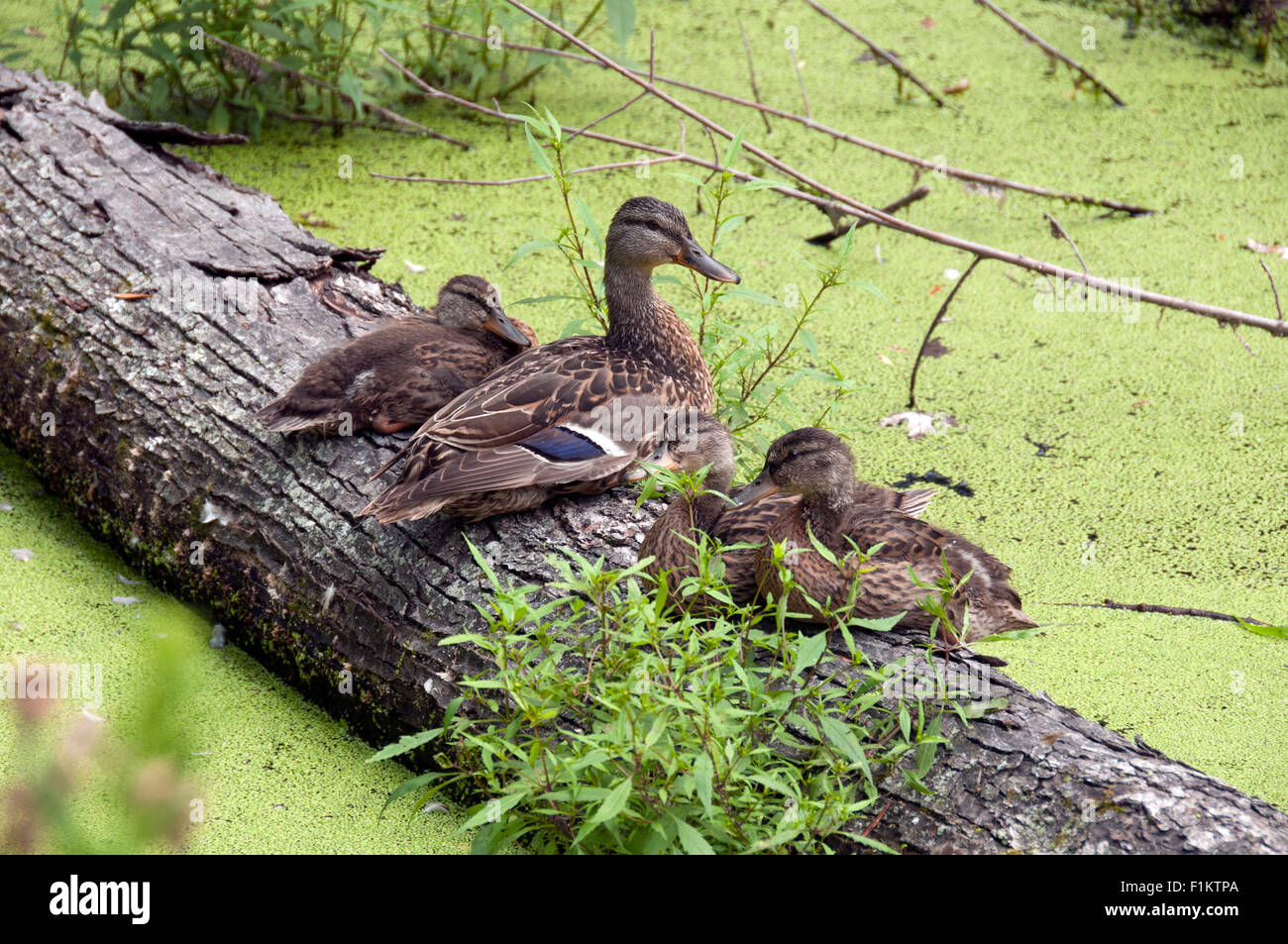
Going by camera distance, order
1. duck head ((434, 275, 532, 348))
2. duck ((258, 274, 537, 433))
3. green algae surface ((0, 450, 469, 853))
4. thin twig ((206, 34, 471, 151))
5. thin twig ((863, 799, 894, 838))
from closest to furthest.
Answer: thin twig ((863, 799, 894, 838)), green algae surface ((0, 450, 469, 853)), duck ((258, 274, 537, 433)), duck head ((434, 275, 532, 348)), thin twig ((206, 34, 471, 151))

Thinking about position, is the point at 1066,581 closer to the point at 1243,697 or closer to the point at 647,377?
the point at 1243,697

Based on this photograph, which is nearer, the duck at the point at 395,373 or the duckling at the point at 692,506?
the duckling at the point at 692,506

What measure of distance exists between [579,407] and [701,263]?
0.64m

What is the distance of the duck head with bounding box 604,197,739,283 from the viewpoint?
3043 mm

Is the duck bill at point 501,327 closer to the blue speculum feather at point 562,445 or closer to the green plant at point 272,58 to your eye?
the blue speculum feather at point 562,445

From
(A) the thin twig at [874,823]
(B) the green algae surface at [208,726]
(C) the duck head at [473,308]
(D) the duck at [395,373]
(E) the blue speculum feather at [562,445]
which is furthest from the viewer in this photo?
(C) the duck head at [473,308]

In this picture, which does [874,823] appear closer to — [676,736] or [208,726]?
[676,736]

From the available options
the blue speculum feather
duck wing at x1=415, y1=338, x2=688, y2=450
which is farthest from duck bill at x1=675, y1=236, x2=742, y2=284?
the blue speculum feather

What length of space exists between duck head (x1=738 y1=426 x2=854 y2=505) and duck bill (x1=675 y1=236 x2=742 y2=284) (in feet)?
2.32

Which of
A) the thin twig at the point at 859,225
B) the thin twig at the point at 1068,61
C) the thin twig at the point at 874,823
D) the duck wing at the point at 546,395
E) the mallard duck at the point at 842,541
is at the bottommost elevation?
the thin twig at the point at 874,823

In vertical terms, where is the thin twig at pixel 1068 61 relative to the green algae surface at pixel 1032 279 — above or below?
above

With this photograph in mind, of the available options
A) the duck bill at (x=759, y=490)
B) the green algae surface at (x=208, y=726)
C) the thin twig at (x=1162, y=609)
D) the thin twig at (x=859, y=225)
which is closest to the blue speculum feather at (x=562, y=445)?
the duck bill at (x=759, y=490)

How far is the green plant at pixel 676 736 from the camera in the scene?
1920mm

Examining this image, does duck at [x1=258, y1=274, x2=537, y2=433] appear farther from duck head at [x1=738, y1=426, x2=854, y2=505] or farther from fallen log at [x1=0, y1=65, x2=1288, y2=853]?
duck head at [x1=738, y1=426, x2=854, y2=505]
